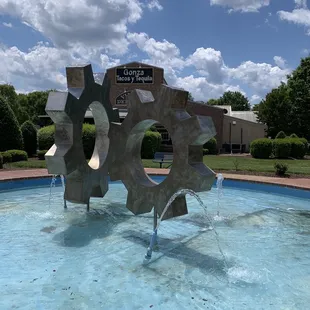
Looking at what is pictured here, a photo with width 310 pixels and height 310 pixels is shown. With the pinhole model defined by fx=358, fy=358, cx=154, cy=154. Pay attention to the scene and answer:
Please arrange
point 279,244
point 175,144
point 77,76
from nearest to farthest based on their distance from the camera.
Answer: point 175,144
point 279,244
point 77,76

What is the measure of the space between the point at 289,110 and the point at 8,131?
30183 millimetres

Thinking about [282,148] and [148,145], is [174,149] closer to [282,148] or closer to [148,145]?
[148,145]

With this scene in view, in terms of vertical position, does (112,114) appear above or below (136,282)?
above

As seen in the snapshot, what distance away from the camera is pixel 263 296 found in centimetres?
498

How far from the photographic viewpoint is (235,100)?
92938 mm

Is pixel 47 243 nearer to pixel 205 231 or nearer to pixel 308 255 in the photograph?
pixel 205 231

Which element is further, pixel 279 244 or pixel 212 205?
pixel 212 205

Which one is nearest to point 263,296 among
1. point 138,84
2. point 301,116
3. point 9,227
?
point 9,227

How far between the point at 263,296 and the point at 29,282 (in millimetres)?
3366

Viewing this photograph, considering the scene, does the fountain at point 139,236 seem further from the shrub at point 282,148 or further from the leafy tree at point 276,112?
the leafy tree at point 276,112

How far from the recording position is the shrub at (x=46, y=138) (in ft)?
78.0

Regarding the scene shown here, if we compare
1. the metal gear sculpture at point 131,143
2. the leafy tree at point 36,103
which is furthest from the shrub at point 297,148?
the leafy tree at point 36,103

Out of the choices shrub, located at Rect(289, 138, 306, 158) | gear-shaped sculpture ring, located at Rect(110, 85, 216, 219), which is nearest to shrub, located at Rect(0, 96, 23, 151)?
gear-shaped sculpture ring, located at Rect(110, 85, 216, 219)

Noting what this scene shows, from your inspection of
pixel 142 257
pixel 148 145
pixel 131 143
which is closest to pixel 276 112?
pixel 148 145
